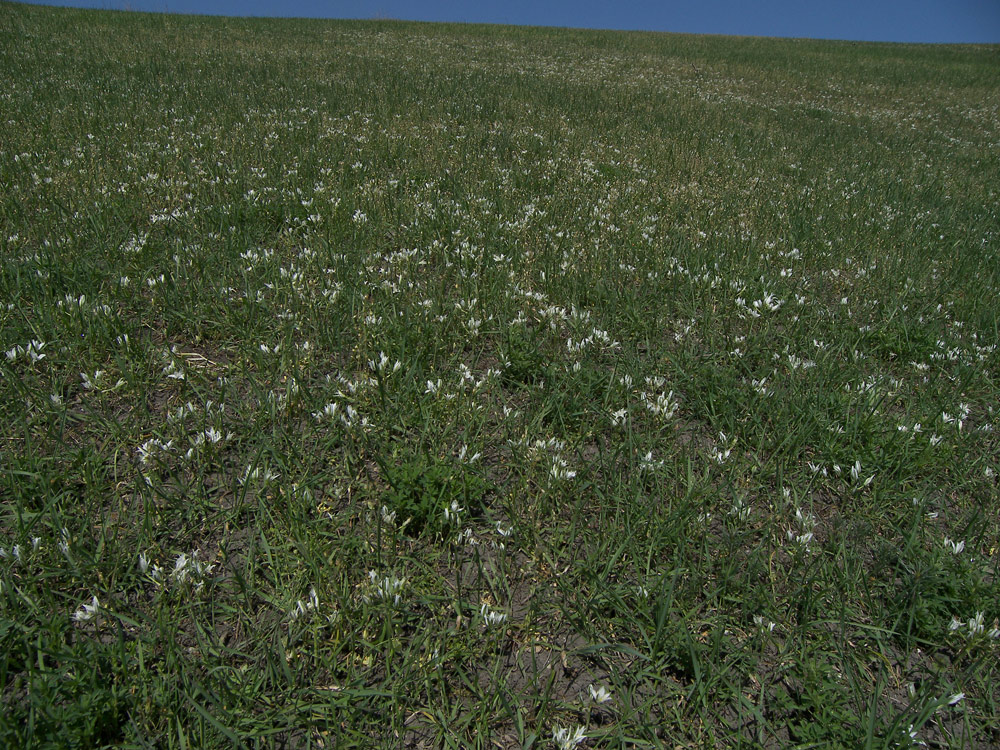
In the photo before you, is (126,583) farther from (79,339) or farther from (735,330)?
(735,330)

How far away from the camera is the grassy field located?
104 inches

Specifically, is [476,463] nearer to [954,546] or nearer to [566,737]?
[566,737]

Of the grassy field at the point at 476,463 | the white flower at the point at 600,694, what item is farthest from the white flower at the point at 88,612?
the white flower at the point at 600,694

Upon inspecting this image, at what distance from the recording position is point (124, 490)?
11.5 ft

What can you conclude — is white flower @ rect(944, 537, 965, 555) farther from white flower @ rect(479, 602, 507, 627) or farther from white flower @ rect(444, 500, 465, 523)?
white flower @ rect(444, 500, 465, 523)

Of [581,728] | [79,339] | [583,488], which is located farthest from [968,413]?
[79,339]

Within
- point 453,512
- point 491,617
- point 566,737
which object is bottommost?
point 566,737

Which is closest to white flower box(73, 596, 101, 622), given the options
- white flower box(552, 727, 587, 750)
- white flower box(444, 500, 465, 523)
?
white flower box(444, 500, 465, 523)

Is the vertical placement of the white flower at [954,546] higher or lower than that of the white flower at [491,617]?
higher

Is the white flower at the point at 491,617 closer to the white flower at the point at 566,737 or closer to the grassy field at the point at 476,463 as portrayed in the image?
the grassy field at the point at 476,463

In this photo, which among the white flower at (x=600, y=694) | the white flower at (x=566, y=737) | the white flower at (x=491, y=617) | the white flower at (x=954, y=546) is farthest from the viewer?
the white flower at (x=954, y=546)

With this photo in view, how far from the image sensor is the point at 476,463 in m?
3.79

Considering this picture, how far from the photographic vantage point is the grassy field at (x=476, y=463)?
265cm

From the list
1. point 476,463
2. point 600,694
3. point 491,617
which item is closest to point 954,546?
point 600,694
